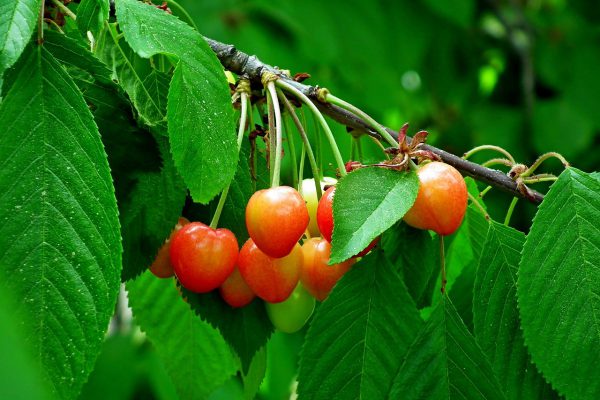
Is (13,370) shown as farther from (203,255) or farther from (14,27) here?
(203,255)

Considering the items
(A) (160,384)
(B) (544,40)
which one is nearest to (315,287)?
(A) (160,384)

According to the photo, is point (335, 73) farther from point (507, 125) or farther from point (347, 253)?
point (347, 253)

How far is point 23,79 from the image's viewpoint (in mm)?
600

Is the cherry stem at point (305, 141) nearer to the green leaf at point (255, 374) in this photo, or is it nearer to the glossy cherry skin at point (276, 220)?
the glossy cherry skin at point (276, 220)

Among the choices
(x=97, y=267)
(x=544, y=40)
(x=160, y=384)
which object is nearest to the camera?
(x=97, y=267)

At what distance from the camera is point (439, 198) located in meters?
0.69

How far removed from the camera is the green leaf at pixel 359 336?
0.73 metres

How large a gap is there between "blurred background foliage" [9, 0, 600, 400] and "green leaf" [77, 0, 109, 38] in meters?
0.38

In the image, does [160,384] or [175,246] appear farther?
[160,384]

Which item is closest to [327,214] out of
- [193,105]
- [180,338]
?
[193,105]

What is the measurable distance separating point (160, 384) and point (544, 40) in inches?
75.9

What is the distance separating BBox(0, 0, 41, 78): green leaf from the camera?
542mm

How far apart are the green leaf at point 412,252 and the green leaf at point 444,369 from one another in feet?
0.36

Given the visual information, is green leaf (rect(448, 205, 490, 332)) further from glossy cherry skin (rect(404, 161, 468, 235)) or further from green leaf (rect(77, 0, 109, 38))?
green leaf (rect(77, 0, 109, 38))
